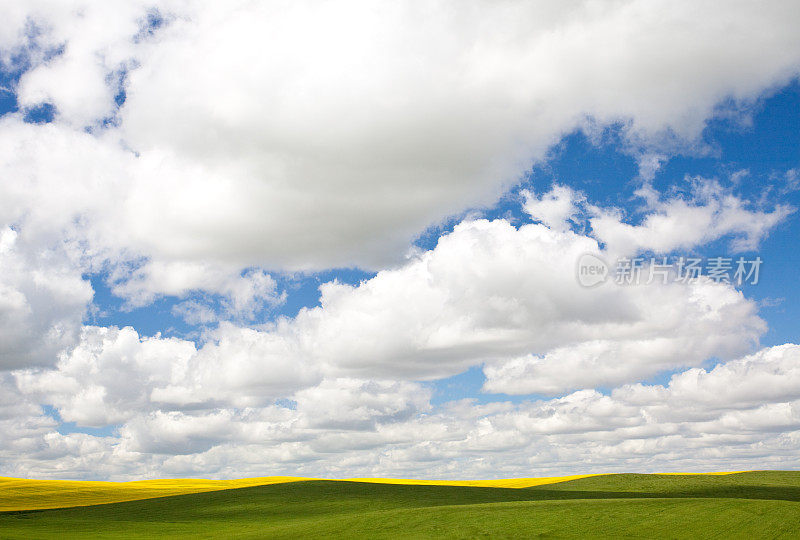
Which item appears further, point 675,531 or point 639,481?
point 639,481

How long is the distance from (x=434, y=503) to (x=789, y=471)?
253 ft

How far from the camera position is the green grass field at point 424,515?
49969mm

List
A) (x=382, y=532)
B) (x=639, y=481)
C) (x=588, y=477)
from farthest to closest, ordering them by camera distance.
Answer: (x=588, y=477) → (x=639, y=481) → (x=382, y=532)

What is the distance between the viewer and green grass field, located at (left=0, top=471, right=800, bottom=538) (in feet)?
164

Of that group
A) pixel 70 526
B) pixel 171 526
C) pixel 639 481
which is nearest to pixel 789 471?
pixel 639 481

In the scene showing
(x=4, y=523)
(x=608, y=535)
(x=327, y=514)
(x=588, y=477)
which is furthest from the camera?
(x=588, y=477)

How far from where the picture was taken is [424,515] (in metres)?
59.1

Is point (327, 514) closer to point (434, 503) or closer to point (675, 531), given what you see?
point (434, 503)

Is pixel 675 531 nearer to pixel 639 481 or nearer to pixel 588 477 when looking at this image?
pixel 639 481

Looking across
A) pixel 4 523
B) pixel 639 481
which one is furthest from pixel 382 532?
pixel 639 481

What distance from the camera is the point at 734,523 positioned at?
52.1 metres

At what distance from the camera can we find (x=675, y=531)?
48.4 meters

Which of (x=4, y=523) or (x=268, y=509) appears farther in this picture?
(x=268, y=509)

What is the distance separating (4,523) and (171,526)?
1458cm
